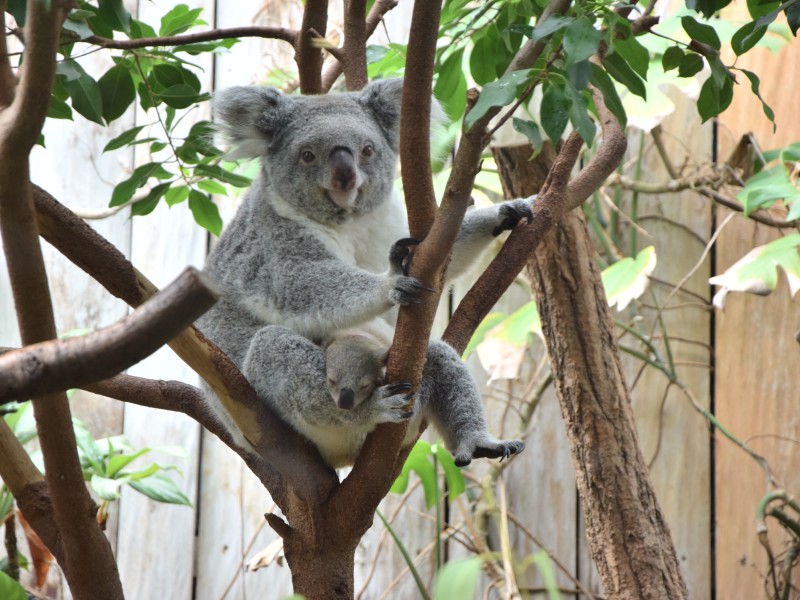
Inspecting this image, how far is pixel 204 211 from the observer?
2.55 meters

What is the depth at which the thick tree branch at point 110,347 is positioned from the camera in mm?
923

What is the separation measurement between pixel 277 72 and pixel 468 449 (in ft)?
7.61

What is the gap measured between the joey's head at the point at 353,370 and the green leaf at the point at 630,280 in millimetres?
1211

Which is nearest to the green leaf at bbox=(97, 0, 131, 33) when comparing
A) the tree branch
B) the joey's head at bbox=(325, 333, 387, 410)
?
the tree branch

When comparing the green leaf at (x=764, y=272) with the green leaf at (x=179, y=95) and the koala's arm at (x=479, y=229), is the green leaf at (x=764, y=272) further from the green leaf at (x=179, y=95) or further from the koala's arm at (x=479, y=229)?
the green leaf at (x=179, y=95)

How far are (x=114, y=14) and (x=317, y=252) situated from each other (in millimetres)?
833

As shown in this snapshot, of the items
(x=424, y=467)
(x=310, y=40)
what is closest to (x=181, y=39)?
(x=310, y=40)

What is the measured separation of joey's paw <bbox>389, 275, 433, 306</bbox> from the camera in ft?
5.83

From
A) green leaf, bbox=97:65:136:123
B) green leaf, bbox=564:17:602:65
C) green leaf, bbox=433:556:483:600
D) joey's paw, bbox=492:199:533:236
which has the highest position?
green leaf, bbox=97:65:136:123

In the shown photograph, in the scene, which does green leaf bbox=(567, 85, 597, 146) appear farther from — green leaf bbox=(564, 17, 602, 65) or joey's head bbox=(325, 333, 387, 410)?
joey's head bbox=(325, 333, 387, 410)

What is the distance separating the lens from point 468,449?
213cm

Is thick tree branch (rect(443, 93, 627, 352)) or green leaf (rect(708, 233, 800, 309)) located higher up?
green leaf (rect(708, 233, 800, 309))

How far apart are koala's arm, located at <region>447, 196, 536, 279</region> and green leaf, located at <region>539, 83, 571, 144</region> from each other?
99cm

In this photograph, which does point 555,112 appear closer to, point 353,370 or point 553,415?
point 353,370
